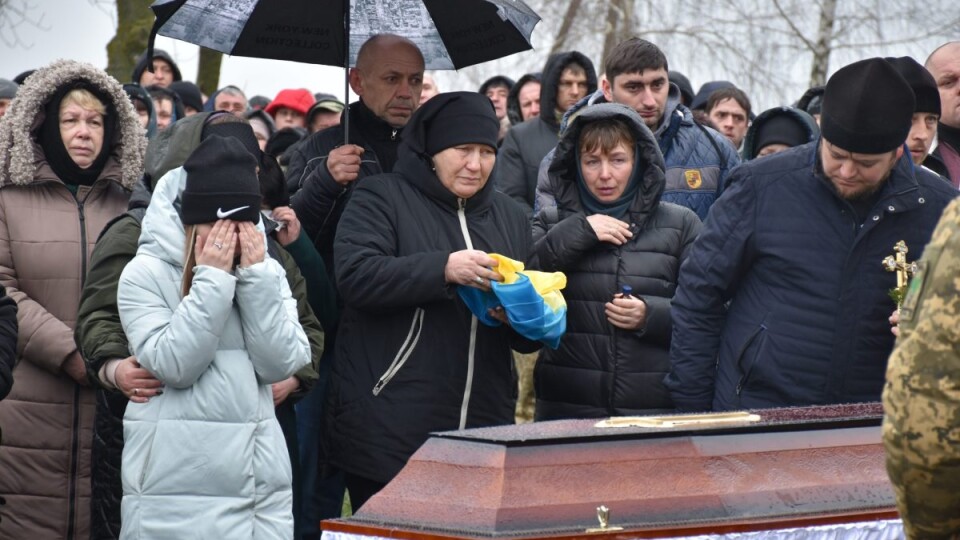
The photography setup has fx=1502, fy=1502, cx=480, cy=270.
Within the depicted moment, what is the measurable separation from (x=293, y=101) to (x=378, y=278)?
6.20m

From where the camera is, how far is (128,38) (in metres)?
13.7

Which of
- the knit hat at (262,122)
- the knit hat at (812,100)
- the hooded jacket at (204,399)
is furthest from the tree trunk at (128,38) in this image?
the hooded jacket at (204,399)

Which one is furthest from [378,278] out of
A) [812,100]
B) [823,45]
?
[823,45]

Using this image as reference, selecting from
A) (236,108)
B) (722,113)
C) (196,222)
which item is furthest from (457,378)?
(236,108)

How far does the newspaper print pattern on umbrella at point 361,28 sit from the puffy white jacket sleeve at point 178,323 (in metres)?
1.69

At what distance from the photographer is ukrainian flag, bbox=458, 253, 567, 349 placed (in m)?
5.24

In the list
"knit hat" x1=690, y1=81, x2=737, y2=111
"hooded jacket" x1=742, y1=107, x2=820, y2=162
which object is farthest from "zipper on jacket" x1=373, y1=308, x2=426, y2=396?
"knit hat" x1=690, y1=81, x2=737, y2=111

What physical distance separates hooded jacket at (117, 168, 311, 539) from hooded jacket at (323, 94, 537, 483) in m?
0.55

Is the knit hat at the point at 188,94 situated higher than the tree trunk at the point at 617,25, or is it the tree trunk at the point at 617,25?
the tree trunk at the point at 617,25

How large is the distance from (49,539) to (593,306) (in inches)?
86.5

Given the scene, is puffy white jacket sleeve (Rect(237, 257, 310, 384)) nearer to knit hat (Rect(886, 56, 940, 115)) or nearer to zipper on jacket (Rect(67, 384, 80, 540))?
zipper on jacket (Rect(67, 384, 80, 540))

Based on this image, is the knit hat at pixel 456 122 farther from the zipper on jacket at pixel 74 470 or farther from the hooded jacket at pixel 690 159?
the zipper on jacket at pixel 74 470

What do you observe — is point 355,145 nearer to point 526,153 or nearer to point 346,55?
point 346,55

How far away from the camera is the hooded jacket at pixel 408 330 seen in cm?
535
